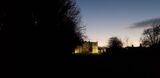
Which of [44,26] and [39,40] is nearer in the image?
[39,40]

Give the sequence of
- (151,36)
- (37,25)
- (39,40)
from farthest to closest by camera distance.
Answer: (151,36), (37,25), (39,40)

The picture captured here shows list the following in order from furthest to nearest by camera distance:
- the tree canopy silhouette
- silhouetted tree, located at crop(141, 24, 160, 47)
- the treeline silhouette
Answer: silhouetted tree, located at crop(141, 24, 160, 47) < the tree canopy silhouette < the treeline silhouette

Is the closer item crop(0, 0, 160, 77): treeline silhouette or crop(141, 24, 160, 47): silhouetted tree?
crop(0, 0, 160, 77): treeline silhouette

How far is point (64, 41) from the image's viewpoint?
24484 mm

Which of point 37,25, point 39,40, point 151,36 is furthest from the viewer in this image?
point 151,36

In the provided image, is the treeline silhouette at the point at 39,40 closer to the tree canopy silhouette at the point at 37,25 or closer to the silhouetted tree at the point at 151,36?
the tree canopy silhouette at the point at 37,25

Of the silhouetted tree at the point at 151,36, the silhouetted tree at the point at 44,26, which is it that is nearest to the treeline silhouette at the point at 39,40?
the silhouetted tree at the point at 44,26

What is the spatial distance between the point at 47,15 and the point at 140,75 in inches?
441

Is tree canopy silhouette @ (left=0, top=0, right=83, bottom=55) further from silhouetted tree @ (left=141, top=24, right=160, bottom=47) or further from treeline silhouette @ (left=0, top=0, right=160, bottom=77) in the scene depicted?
silhouetted tree @ (left=141, top=24, right=160, bottom=47)

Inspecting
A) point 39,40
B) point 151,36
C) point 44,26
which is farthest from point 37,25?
point 151,36

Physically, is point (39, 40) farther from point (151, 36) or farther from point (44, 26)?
point (151, 36)

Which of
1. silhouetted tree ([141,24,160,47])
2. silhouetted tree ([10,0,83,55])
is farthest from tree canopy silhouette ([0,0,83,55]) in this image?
silhouetted tree ([141,24,160,47])

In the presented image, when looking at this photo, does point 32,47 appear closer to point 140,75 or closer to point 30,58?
point 30,58

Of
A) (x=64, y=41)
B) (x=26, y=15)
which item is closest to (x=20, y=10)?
(x=26, y=15)
